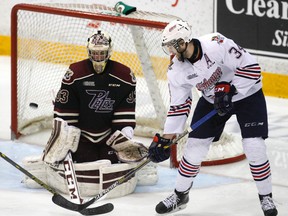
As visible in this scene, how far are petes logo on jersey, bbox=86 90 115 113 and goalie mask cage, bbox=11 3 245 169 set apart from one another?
698mm

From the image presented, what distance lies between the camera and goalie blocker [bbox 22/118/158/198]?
5.12 metres

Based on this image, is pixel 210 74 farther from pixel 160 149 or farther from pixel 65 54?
pixel 65 54

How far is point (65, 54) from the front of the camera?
6.50 m

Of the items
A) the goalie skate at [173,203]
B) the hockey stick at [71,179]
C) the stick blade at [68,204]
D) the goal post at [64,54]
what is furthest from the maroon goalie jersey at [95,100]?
the goal post at [64,54]

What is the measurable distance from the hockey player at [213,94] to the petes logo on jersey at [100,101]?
0.54 meters

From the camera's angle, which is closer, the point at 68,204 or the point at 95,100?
the point at 68,204

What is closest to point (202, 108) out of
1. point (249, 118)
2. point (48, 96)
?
point (249, 118)

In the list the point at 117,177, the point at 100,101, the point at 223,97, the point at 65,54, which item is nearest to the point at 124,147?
the point at 117,177

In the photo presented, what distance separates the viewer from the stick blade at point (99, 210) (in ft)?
15.9

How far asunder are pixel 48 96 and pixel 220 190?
143cm

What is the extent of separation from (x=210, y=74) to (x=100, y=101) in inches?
28.7

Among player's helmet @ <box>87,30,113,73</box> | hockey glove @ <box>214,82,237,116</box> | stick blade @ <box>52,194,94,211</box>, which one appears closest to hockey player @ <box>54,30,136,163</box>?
player's helmet @ <box>87,30,113,73</box>

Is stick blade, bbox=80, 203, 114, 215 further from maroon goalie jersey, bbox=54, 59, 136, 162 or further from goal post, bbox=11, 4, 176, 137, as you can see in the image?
goal post, bbox=11, 4, 176, 137

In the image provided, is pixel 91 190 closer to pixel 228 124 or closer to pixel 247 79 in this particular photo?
pixel 247 79
